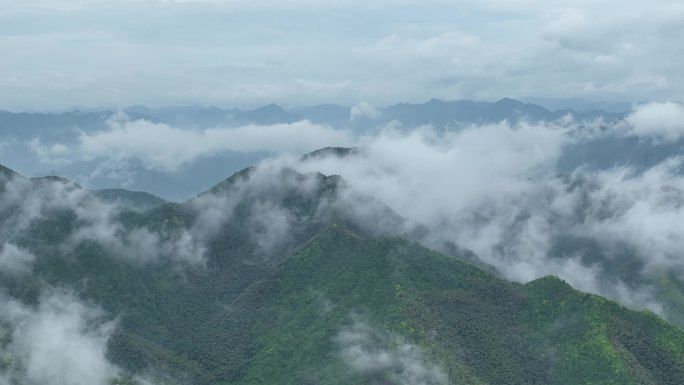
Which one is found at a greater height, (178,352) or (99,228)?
(99,228)

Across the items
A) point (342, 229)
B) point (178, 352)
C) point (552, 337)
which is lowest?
point (178, 352)

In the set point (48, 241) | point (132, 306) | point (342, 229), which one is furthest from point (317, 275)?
point (48, 241)

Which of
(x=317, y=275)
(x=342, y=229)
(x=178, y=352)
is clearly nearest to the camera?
(x=178, y=352)

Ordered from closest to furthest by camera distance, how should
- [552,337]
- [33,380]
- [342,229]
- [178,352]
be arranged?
[33,380]
[552,337]
[178,352]
[342,229]

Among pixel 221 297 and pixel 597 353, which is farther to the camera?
pixel 221 297

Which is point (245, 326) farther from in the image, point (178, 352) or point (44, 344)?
point (44, 344)

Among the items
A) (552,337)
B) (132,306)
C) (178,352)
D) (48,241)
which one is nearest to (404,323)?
(552,337)

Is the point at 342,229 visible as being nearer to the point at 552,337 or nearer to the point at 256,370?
the point at 256,370
